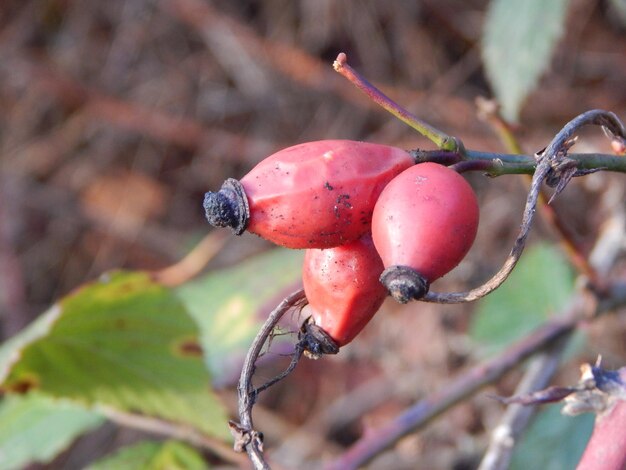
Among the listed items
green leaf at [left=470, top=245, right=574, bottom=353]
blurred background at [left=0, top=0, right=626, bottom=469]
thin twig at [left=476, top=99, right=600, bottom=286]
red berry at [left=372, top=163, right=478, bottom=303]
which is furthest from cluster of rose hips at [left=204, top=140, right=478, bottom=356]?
blurred background at [left=0, top=0, right=626, bottom=469]

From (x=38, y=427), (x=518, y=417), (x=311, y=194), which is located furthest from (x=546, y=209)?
A: (x=38, y=427)

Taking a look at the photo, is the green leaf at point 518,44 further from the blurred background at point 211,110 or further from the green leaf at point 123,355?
the green leaf at point 123,355

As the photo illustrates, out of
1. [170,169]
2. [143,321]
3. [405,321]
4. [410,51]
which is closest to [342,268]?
[143,321]

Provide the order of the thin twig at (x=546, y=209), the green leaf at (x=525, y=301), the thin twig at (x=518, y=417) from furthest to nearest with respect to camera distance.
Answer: the green leaf at (x=525, y=301)
the thin twig at (x=518, y=417)
the thin twig at (x=546, y=209)

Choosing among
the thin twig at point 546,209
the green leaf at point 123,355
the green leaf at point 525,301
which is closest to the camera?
the thin twig at point 546,209

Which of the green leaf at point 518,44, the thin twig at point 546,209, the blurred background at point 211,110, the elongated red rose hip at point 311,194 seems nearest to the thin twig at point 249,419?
the elongated red rose hip at point 311,194

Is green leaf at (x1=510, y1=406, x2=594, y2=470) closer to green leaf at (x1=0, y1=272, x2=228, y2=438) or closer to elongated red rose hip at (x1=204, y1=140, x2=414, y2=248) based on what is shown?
green leaf at (x1=0, y1=272, x2=228, y2=438)

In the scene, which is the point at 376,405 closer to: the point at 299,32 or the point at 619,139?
the point at 299,32
